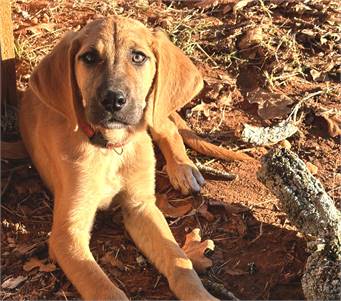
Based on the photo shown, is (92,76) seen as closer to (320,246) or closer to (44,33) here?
(320,246)

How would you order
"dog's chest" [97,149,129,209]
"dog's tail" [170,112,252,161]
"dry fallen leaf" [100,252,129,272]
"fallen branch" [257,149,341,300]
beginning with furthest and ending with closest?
"dog's tail" [170,112,252,161]
"dog's chest" [97,149,129,209]
"dry fallen leaf" [100,252,129,272]
"fallen branch" [257,149,341,300]

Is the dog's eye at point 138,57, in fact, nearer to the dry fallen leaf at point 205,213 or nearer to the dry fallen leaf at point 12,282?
the dry fallen leaf at point 205,213

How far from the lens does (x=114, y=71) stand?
4.06 m

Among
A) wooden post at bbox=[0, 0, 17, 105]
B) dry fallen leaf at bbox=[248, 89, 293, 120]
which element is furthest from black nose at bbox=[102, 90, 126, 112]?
dry fallen leaf at bbox=[248, 89, 293, 120]

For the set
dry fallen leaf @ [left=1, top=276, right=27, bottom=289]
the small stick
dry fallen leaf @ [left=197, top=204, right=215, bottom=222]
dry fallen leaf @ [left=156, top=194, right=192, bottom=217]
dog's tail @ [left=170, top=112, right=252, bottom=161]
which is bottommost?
dry fallen leaf @ [left=1, top=276, right=27, bottom=289]

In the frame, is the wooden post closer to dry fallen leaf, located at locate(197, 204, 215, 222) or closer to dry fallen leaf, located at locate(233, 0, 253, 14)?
dry fallen leaf, located at locate(197, 204, 215, 222)

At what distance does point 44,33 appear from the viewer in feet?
20.2

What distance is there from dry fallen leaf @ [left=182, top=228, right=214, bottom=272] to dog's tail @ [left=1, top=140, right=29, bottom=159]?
5.17 ft

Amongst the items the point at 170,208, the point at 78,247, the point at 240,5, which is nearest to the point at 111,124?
the point at 78,247

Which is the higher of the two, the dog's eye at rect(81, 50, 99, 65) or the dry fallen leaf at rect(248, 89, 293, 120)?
the dog's eye at rect(81, 50, 99, 65)

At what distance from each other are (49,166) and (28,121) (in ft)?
1.80

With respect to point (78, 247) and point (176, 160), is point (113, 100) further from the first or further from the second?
point (176, 160)

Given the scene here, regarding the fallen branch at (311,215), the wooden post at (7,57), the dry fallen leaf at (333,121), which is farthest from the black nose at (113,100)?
the dry fallen leaf at (333,121)

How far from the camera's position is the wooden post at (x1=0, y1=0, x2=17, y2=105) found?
5.23m
